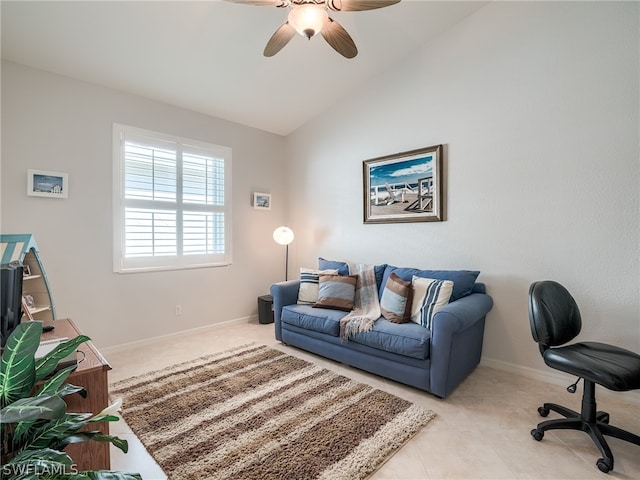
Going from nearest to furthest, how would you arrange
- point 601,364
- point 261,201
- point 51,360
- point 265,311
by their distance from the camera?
1. point 51,360
2. point 601,364
3. point 265,311
4. point 261,201

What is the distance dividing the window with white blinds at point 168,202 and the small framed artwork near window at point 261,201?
15.6 inches

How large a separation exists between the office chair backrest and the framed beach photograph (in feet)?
4.17

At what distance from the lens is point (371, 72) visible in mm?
3605

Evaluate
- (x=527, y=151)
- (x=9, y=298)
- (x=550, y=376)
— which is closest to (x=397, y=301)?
(x=550, y=376)

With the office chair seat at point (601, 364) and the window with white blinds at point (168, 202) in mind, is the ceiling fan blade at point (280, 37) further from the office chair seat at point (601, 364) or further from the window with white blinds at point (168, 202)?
the office chair seat at point (601, 364)

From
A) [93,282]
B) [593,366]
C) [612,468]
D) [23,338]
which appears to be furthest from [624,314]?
[93,282]

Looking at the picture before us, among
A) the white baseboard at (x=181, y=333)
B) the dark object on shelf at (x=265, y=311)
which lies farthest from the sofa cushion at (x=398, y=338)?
the white baseboard at (x=181, y=333)

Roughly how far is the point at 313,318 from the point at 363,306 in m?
0.52

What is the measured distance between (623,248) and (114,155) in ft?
14.6

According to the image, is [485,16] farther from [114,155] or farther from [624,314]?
[114,155]

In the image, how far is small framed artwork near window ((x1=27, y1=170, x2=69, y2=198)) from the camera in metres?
2.74

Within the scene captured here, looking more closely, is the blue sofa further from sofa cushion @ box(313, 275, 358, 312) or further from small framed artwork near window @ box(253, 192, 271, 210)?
small framed artwork near window @ box(253, 192, 271, 210)

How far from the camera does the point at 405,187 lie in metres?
3.45

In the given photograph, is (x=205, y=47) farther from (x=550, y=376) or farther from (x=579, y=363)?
(x=550, y=376)
